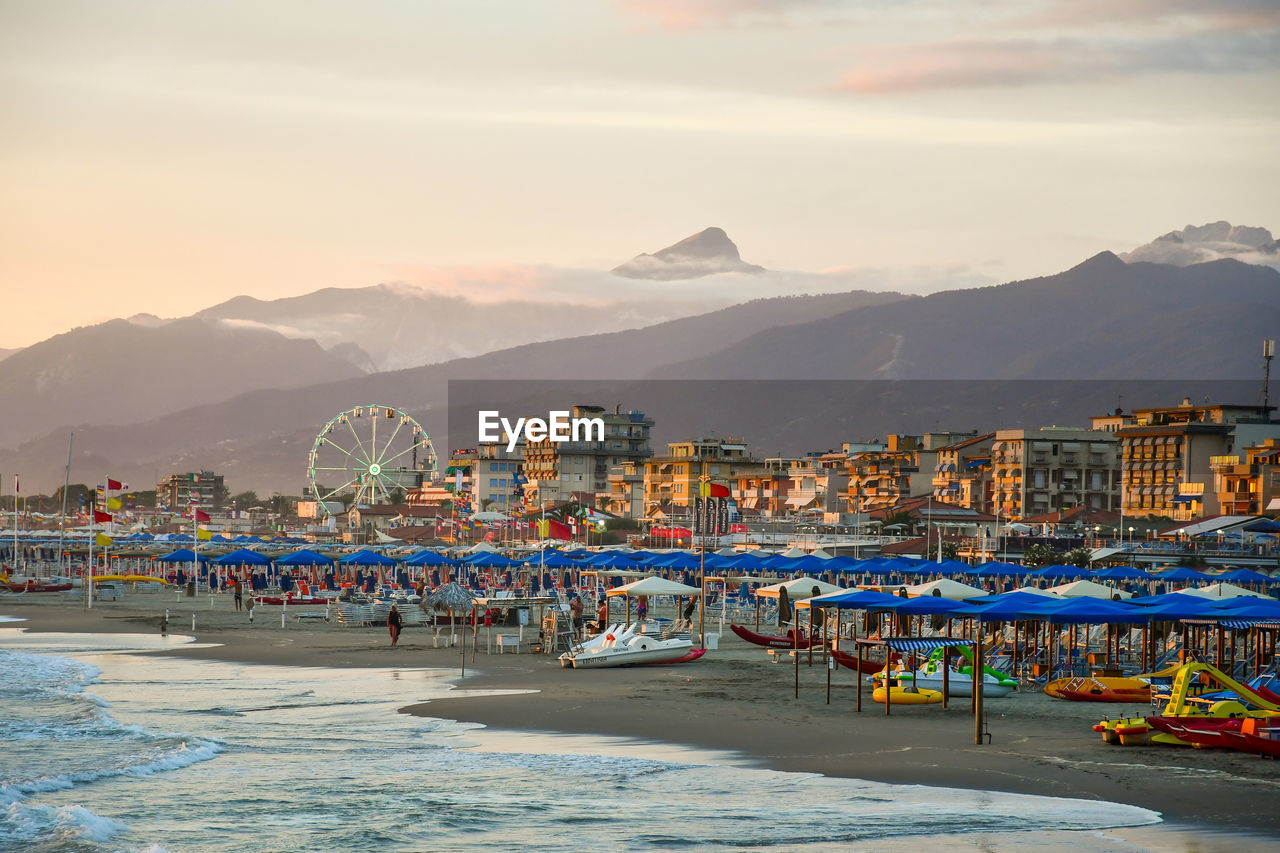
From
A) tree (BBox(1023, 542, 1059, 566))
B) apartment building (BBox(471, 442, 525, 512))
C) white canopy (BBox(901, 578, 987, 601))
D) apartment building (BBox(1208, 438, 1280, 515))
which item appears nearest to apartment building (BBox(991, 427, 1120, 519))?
apartment building (BBox(1208, 438, 1280, 515))

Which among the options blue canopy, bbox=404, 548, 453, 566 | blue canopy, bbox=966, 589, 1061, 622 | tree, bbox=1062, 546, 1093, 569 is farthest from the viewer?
tree, bbox=1062, 546, 1093, 569

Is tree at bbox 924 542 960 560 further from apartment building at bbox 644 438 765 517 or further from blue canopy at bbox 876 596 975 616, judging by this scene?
apartment building at bbox 644 438 765 517

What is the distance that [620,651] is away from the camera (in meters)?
37.3

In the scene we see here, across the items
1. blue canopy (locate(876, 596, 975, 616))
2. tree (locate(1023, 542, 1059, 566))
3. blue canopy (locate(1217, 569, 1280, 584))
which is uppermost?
blue canopy (locate(876, 596, 975, 616))

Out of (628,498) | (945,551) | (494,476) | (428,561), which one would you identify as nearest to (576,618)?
(428,561)

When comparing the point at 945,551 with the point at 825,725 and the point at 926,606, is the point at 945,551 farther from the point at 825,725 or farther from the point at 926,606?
the point at 825,725

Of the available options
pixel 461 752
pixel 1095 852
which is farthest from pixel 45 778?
pixel 1095 852

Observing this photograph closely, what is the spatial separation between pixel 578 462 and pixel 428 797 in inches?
6275

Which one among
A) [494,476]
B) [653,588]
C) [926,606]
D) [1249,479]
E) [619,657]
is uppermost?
[1249,479]

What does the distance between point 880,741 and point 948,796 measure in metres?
4.90

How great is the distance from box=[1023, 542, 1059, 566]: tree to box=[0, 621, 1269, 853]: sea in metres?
62.9

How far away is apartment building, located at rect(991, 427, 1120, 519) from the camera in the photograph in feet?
446

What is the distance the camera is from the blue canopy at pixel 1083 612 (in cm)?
2833

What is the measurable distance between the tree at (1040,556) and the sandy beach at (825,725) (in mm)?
44609
